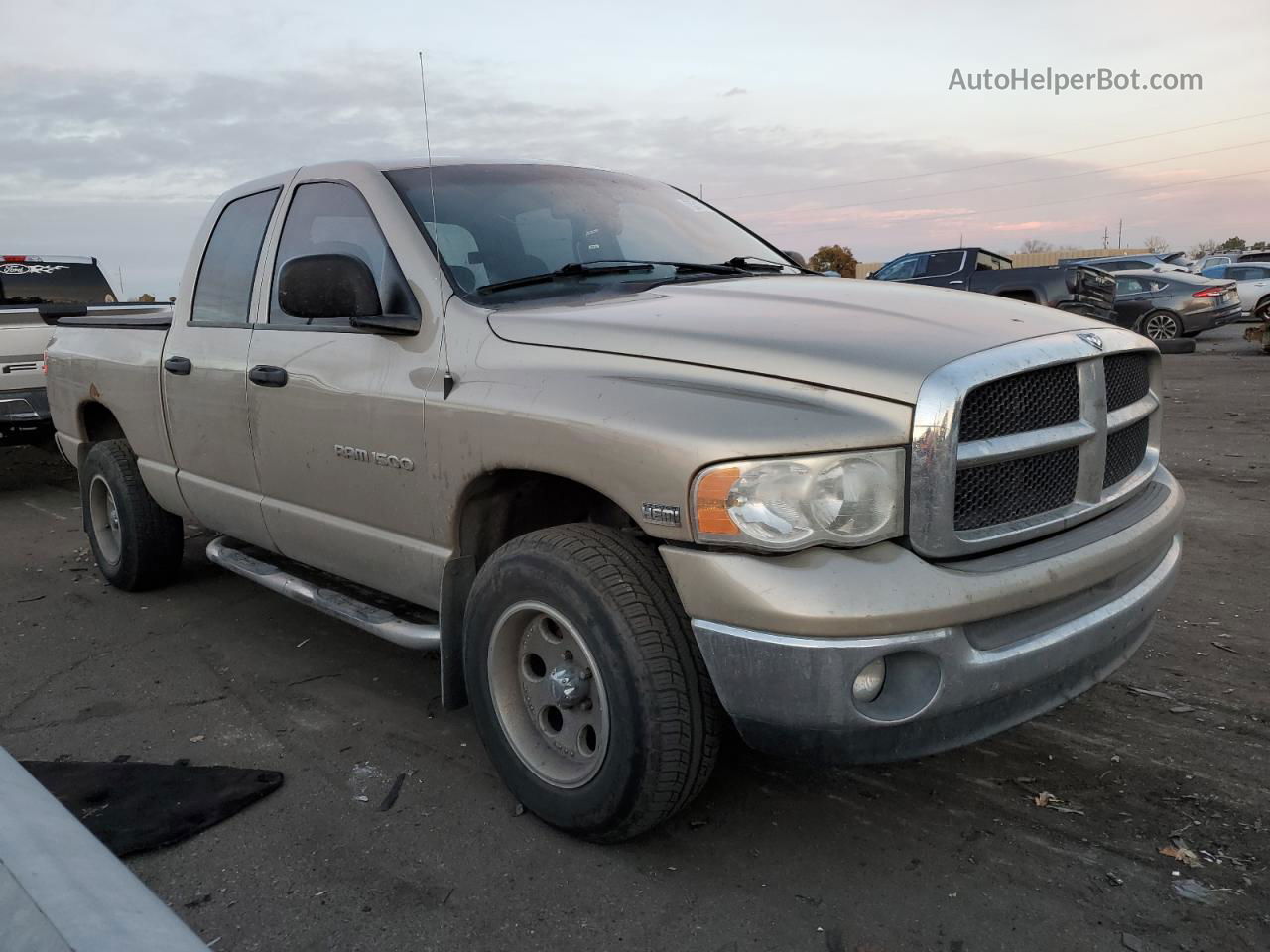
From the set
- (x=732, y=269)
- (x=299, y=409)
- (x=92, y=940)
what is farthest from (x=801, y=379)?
(x=299, y=409)

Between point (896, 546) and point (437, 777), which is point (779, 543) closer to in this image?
point (896, 546)

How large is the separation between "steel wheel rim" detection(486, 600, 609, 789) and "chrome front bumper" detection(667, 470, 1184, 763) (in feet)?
1.57

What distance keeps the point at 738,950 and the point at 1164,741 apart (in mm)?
1759

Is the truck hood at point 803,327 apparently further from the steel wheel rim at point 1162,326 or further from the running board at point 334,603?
the steel wheel rim at point 1162,326

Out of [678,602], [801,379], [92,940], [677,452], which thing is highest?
[801,379]

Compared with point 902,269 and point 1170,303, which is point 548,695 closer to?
point 902,269

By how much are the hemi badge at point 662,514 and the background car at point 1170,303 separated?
1818 centimetres

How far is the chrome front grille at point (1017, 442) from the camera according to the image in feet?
7.69

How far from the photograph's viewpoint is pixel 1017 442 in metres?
2.51

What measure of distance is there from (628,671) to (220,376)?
2509 mm

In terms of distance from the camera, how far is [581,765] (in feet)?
9.46

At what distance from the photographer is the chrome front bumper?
2.29 m

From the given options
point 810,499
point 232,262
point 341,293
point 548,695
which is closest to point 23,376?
point 232,262

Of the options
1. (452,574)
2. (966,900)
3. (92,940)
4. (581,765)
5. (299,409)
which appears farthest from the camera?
(299,409)
